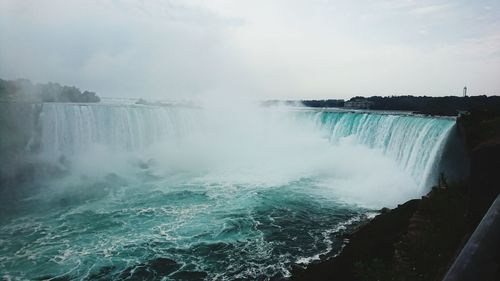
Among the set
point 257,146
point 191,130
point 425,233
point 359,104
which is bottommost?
point 257,146

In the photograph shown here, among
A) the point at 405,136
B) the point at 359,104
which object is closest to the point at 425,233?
the point at 405,136

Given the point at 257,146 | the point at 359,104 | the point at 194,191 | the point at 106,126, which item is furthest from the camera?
the point at 359,104

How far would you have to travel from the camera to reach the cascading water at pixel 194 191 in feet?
40.0

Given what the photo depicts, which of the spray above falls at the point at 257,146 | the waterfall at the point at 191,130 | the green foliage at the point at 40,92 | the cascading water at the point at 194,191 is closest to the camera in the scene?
the cascading water at the point at 194,191

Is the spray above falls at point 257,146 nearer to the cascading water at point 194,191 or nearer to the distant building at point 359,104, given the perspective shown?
the cascading water at point 194,191

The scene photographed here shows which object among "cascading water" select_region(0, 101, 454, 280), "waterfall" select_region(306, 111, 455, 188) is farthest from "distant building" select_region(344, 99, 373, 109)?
"waterfall" select_region(306, 111, 455, 188)

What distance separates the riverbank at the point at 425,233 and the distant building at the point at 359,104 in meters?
48.1

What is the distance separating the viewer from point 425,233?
8.34m

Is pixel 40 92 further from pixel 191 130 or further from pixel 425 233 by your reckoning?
pixel 425 233

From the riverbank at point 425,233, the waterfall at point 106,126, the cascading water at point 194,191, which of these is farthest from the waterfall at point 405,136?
the waterfall at point 106,126

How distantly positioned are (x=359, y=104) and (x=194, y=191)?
4999 cm

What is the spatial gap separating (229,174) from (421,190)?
1382 cm

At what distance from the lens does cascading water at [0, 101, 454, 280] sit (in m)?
12.2

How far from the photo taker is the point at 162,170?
27.7 metres
